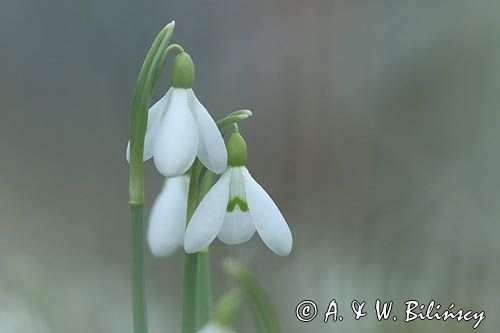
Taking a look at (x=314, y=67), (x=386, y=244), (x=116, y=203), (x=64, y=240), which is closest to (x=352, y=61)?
(x=314, y=67)

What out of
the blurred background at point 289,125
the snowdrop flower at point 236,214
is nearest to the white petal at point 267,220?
the snowdrop flower at point 236,214

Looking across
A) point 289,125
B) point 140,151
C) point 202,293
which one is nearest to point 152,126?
point 140,151

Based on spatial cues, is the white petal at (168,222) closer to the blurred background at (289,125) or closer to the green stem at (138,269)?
the green stem at (138,269)

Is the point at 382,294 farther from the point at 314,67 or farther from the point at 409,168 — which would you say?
the point at 314,67

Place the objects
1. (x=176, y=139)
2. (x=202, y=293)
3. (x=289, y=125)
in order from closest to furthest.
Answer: (x=176, y=139) < (x=202, y=293) < (x=289, y=125)

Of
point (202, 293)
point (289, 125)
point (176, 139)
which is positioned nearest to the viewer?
point (176, 139)

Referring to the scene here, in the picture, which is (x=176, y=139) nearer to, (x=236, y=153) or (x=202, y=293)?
(x=236, y=153)

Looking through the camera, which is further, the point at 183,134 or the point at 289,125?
the point at 289,125
